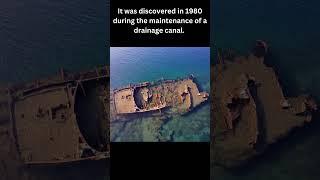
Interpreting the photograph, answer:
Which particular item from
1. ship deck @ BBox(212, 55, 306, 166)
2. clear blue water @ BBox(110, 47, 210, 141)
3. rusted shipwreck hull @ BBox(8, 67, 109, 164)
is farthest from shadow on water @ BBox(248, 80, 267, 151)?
rusted shipwreck hull @ BBox(8, 67, 109, 164)

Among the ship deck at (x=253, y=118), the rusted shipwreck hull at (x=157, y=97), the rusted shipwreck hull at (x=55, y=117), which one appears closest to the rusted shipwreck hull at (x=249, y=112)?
the ship deck at (x=253, y=118)

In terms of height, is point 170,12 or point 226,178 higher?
point 170,12

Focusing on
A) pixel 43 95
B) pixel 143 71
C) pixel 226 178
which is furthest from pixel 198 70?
pixel 43 95

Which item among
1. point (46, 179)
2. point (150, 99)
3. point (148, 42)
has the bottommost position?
point (46, 179)

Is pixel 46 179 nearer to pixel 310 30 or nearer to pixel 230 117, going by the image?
pixel 230 117

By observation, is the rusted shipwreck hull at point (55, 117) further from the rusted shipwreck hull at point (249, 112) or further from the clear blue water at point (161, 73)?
the rusted shipwreck hull at point (249, 112)

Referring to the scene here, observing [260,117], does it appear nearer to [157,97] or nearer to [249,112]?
[249,112]

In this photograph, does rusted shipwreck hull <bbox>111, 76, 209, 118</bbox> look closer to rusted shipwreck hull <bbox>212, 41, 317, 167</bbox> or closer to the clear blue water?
the clear blue water
